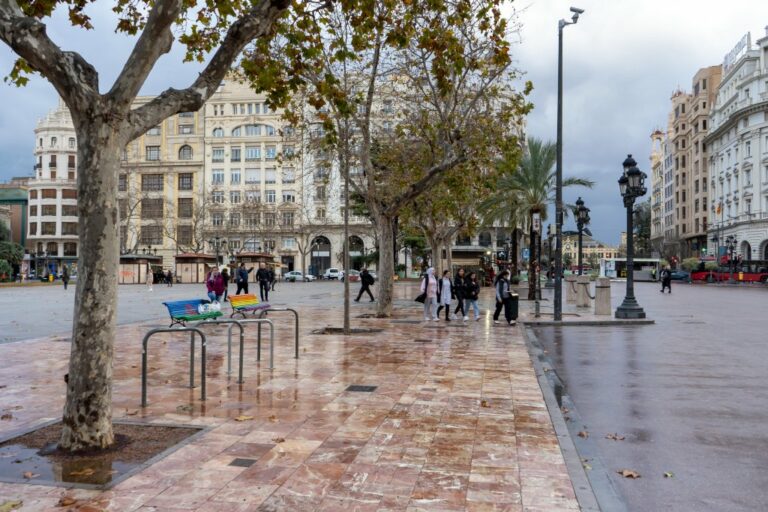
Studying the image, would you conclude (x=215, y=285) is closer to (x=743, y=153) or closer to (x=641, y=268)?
(x=641, y=268)

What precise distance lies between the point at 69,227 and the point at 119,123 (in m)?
90.0

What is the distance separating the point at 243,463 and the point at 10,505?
1.55 metres

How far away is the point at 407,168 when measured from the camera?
21.3 m

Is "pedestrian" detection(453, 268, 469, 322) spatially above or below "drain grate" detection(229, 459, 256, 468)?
above

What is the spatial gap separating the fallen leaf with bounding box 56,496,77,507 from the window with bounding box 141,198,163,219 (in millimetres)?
81674

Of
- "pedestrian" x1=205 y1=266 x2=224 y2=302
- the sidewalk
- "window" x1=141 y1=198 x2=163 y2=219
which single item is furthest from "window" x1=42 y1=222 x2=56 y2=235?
the sidewalk

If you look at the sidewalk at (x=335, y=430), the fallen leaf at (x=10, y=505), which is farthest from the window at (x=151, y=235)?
the fallen leaf at (x=10, y=505)

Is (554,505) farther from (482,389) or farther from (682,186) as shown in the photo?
(682,186)

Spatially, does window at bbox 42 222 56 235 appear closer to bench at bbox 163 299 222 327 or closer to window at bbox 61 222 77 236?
window at bbox 61 222 77 236

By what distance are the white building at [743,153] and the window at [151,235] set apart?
228ft

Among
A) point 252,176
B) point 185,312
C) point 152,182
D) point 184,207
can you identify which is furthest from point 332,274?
point 185,312

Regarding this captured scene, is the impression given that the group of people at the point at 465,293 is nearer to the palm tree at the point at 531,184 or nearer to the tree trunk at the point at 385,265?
the tree trunk at the point at 385,265

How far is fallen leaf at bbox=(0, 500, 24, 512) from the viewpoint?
150 inches

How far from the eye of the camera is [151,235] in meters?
80.9
